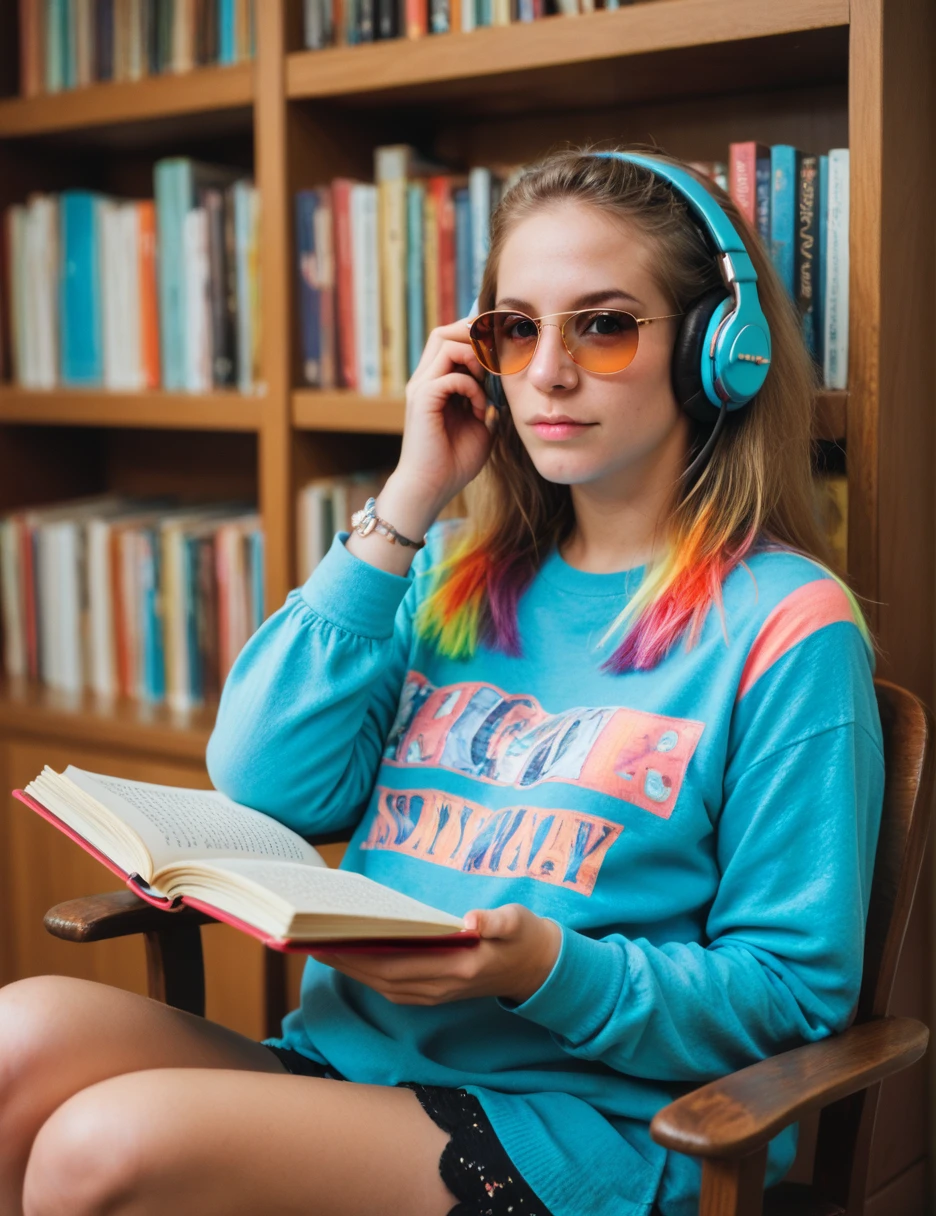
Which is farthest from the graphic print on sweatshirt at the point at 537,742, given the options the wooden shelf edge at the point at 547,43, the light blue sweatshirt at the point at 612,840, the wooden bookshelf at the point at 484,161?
the wooden shelf edge at the point at 547,43

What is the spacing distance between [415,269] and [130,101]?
1.69 ft

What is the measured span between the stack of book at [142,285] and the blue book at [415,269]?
0.27 metres

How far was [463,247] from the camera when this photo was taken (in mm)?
1642

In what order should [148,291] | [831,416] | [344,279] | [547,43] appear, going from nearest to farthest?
[831,416] → [547,43] → [344,279] → [148,291]

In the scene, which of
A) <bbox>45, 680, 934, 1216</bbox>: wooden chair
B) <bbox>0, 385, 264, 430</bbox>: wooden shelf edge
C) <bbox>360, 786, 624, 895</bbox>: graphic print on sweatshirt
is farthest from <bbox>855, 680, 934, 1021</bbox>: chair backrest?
<bbox>0, 385, 264, 430</bbox>: wooden shelf edge

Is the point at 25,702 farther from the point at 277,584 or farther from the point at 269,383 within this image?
the point at 269,383

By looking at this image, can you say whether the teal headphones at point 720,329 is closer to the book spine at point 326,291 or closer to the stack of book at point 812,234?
the stack of book at point 812,234

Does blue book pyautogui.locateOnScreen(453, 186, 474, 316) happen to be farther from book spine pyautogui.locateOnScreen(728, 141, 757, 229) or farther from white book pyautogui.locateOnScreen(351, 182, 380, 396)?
book spine pyautogui.locateOnScreen(728, 141, 757, 229)

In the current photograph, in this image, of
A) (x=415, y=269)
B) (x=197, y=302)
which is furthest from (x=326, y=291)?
(x=197, y=302)

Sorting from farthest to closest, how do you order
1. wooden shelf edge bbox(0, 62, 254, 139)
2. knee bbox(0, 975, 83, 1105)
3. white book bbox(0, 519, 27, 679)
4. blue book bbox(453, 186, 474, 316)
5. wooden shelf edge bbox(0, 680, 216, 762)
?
white book bbox(0, 519, 27, 679) < wooden shelf edge bbox(0, 680, 216, 762) < wooden shelf edge bbox(0, 62, 254, 139) < blue book bbox(453, 186, 474, 316) < knee bbox(0, 975, 83, 1105)

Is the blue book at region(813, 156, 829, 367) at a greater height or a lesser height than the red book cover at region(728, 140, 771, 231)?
lesser

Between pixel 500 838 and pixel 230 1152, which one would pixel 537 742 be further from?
pixel 230 1152

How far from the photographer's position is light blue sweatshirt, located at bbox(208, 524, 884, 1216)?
3.30 feet

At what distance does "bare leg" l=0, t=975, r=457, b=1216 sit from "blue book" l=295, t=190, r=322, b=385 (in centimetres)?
91
